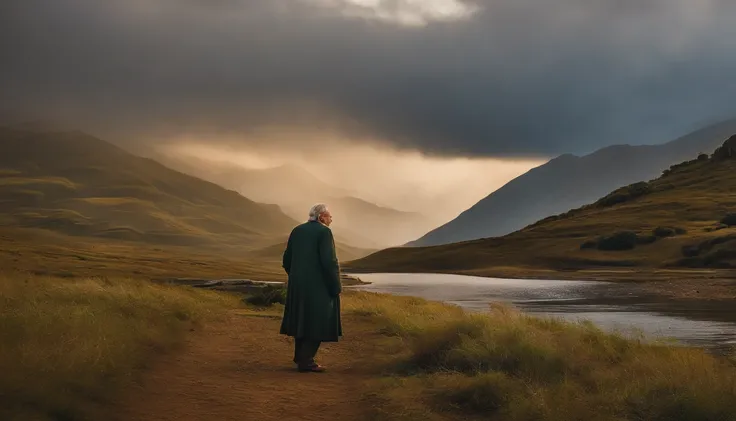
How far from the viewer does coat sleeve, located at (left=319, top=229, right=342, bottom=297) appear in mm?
15664

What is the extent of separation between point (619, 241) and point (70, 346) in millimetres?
119121

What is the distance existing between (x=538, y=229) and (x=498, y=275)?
5137 cm

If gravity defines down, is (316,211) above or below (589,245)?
below

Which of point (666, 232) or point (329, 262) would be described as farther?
point (666, 232)

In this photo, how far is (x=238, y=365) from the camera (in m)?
16.5

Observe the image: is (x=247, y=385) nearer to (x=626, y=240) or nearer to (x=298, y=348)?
(x=298, y=348)

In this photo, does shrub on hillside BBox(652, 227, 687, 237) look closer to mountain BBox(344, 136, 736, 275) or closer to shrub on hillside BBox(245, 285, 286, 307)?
mountain BBox(344, 136, 736, 275)

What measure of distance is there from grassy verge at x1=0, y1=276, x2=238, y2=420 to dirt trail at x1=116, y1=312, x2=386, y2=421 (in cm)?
51

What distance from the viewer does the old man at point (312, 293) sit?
15633 mm

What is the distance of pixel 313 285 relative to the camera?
1573 cm

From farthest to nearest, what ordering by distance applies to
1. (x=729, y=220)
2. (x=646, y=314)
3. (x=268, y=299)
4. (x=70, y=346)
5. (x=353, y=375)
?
(x=729, y=220) → (x=646, y=314) → (x=268, y=299) → (x=353, y=375) → (x=70, y=346)

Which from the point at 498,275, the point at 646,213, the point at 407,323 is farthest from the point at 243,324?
the point at 646,213

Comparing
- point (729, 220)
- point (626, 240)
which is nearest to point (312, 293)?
point (626, 240)

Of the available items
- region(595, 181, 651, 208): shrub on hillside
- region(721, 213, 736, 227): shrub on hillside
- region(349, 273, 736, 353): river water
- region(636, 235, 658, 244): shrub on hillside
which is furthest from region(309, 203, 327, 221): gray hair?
region(595, 181, 651, 208): shrub on hillside
